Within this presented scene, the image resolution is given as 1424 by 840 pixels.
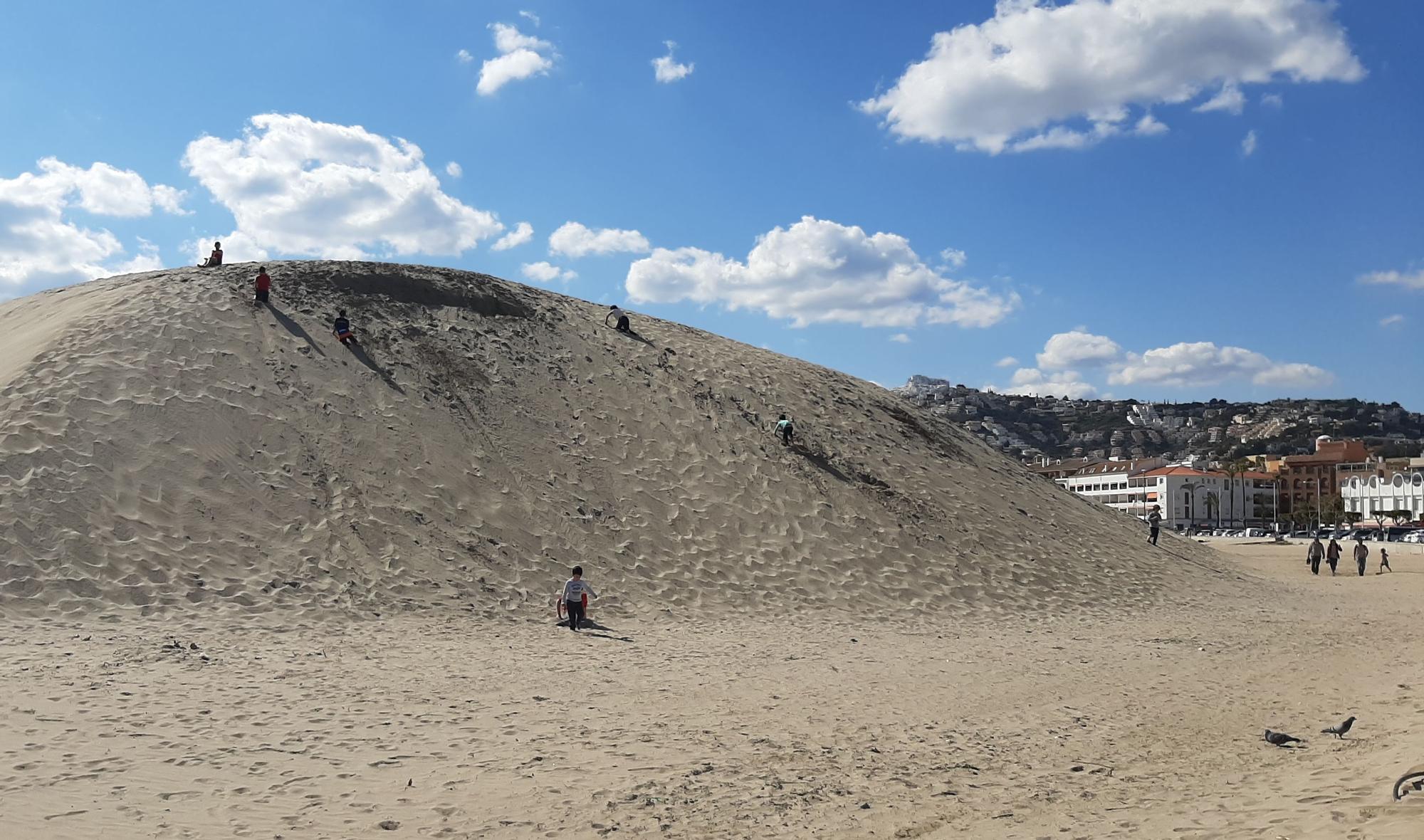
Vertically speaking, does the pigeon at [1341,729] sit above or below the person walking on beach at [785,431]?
below

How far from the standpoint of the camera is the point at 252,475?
1739cm

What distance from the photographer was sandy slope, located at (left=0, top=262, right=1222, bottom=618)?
15188 millimetres

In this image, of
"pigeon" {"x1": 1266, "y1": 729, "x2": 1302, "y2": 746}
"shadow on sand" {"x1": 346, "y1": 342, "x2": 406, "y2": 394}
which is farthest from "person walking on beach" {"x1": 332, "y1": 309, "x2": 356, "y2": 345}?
"pigeon" {"x1": 1266, "y1": 729, "x2": 1302, "y2": 746}

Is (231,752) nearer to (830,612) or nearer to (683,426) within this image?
(830,612)

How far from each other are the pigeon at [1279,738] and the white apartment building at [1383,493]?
102 metres

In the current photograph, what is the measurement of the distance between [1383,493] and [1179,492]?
60.3 feet

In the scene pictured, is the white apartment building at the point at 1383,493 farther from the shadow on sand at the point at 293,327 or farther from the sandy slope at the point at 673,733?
the shadow on sand at the point at 293,327

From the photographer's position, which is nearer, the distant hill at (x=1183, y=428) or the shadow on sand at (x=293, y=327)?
the shadow on sand at (x=293, y=327)

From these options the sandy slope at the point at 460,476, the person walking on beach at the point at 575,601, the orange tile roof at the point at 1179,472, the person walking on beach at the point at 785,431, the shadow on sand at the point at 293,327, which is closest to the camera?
the person walking on beach at the point at 575,601

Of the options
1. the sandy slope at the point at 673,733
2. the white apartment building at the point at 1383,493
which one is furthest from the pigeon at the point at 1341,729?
the white apartment building at the point at 1383,493

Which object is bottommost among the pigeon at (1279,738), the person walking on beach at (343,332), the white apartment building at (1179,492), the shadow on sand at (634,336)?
the pigeon at (1279,738)

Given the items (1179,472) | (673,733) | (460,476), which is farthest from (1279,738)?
(1179,472)

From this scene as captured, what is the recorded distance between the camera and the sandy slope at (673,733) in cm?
617

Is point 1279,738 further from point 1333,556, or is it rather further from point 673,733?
point 1333,556
